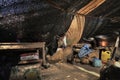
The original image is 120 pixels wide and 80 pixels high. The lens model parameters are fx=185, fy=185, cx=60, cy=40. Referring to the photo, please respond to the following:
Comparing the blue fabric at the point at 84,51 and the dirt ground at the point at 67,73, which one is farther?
the blue fabric at the point at 84,51

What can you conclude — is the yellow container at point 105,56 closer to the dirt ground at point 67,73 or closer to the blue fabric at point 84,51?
the blue fabric at point 84,51

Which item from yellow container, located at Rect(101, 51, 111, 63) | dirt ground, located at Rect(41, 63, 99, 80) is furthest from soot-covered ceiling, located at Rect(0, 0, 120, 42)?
yellow container, located at Rect(101, 51, 111, 63)

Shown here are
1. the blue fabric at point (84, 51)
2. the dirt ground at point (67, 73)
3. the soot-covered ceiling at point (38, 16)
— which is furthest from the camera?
the blue fabric at point (84, 51)

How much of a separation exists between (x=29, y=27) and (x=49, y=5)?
785 millimetres

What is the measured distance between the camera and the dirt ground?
4188 millimetres

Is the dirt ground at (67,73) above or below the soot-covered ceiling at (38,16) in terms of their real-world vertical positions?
below

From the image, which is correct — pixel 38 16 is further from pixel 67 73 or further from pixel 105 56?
pixel 105 56

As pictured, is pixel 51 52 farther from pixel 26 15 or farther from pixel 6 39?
pixel 26 15

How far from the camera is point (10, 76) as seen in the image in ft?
13.4

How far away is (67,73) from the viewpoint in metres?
4.48

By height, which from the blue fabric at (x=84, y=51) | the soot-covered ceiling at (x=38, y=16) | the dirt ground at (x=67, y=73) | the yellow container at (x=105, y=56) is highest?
the soot-covered ceiling at (x=38, y=16)

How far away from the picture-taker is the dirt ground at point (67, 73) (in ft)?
13.7

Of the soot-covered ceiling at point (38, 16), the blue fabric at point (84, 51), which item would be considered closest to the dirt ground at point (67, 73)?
the blue fabric at point (84, 51)

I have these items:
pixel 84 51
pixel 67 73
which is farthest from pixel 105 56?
pixel 67 73
